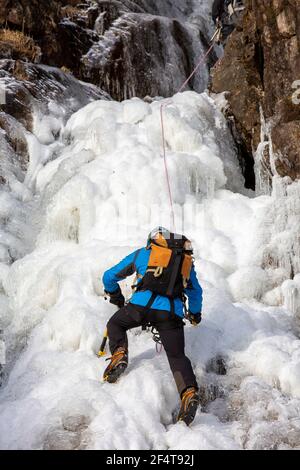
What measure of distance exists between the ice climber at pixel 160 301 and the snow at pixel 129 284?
34cm

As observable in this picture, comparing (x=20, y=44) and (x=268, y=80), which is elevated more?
(x=268, y=80)

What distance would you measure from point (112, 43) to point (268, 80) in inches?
261

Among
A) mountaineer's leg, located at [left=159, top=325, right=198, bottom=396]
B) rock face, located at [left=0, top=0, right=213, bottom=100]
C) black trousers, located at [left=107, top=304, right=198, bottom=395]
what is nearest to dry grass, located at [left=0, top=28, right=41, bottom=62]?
rock face, located at [left=0, top=0, right=213, bottom=100]

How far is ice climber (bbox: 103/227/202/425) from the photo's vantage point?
3735 mm

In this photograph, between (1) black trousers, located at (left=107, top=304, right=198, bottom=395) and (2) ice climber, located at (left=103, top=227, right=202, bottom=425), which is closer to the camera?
(1) black trousers, located at (left=107, top=304, right=198, bottom=395)

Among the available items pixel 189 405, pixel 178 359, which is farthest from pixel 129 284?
pixel 189 405

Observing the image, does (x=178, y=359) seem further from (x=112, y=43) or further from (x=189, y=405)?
(x=112, y=43)

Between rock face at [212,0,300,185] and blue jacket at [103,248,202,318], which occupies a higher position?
rock face at [212,0,300,185]

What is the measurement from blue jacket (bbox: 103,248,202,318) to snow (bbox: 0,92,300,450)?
63cm

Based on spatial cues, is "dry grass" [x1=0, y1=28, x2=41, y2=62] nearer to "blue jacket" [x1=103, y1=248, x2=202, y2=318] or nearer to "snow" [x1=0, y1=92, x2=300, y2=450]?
"snow" [x1=0, y1=92, x2=300, y2=450]

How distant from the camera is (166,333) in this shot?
3.76m

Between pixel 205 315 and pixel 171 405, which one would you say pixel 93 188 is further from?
pixel 171 405

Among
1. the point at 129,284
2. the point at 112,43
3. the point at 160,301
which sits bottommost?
the point at 129,284

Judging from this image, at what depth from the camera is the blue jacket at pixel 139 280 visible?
3801 mm
